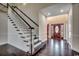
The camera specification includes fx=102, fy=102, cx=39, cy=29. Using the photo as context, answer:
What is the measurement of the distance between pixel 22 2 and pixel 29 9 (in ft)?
0.60

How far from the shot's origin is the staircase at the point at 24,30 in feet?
6.33

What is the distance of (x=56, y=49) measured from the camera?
1972 mm

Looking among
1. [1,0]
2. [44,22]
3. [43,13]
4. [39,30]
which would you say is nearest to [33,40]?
[39,30]

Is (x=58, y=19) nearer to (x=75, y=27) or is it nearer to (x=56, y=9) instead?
(x=56, y=9)

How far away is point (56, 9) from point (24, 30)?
29.5 inches

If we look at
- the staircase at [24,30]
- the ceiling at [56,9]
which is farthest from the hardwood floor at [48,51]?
the ceiling at [56,9]

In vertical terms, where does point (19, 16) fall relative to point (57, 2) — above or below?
below

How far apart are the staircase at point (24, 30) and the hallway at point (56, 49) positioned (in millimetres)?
157

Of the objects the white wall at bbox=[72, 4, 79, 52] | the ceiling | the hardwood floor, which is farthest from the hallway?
the ceiling

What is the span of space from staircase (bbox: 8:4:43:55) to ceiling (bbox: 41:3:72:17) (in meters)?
0.34

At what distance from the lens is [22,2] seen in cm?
189

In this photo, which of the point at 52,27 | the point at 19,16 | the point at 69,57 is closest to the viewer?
the point at 69,57

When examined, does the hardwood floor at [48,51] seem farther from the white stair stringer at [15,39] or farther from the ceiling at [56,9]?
the ceiling at [56,9]

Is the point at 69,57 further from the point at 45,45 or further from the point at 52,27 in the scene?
the point at 52,27
